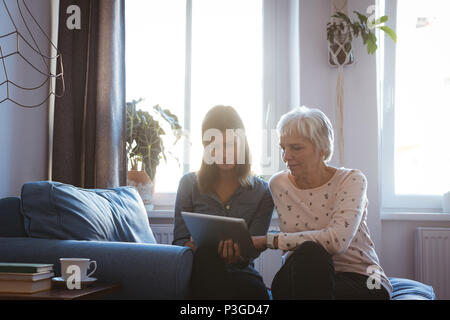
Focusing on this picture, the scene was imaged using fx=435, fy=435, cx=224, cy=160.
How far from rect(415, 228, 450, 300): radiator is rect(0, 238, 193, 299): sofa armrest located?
181 centimetres

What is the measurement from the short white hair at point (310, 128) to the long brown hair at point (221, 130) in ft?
0.85

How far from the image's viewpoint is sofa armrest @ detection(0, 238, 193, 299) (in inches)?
49.6

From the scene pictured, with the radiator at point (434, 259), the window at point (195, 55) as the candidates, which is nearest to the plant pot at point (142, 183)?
the window at point (195, 55)

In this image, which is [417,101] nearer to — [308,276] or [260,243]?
[260,243]

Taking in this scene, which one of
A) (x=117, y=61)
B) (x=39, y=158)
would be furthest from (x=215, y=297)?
(x=117, y=61)

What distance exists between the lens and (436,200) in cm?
282

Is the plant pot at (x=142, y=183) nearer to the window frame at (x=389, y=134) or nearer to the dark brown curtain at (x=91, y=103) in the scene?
A: the dark brown curtain at (x=91, y=103)

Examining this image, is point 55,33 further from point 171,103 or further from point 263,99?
point 263,99

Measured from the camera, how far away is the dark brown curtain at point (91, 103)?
8.13 ft

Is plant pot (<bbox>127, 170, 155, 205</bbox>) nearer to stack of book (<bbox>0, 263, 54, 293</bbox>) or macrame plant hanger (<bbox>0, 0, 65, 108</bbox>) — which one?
macrame plant hanger (<bbox>0, 0, 65, 108</bbox>)

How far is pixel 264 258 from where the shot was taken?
264 centimetres

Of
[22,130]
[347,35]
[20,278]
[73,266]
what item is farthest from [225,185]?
[347,35]

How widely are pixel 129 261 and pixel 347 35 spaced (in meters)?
1.96

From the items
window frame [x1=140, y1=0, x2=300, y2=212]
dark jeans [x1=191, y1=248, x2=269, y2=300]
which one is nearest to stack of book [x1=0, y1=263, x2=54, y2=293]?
dark jeans [x1=191, y1=248, x2=269, y2=300]
